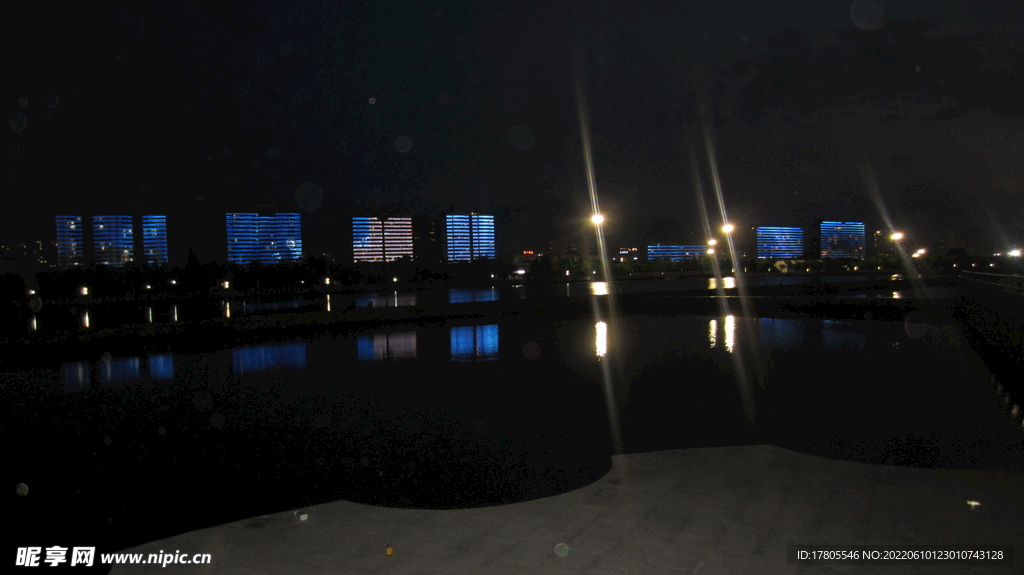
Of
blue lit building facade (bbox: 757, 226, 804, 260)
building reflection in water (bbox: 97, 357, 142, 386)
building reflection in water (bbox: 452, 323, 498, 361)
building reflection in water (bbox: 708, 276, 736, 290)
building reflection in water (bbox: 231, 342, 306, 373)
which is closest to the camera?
building reflection in water (bbox: 97, 357, 142, 386)

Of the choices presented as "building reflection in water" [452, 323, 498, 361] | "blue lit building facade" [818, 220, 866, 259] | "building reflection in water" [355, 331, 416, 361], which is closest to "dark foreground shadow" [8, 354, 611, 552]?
"building reflection in water" [452, 323, 498, 361]

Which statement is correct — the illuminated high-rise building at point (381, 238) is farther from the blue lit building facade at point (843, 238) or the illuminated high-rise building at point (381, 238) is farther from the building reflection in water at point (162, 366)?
the building reflection in water at point (162, 366)

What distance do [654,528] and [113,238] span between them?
17789cm

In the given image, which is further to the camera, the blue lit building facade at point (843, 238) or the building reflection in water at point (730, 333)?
the blue lit building facade at point (843, 238)

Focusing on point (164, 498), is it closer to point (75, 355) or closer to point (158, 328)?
point (75, 355)

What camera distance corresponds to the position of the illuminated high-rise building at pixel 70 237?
5714 inches

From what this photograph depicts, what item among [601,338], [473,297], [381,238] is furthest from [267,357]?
[381,238]

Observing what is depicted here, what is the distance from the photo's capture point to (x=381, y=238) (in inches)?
6722

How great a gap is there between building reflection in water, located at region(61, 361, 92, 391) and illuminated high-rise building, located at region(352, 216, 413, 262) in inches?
6025

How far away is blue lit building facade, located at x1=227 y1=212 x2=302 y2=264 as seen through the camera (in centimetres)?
15600

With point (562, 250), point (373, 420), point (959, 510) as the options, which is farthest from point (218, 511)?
point (562, 250)

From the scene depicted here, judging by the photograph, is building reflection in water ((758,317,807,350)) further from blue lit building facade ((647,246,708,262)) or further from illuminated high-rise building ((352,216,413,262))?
illuminated high-rise building ((352,216,413,262))

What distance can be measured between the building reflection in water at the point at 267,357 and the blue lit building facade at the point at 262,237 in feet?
485

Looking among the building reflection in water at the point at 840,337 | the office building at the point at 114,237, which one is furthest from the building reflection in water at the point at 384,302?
the office building at the point at 114,237
